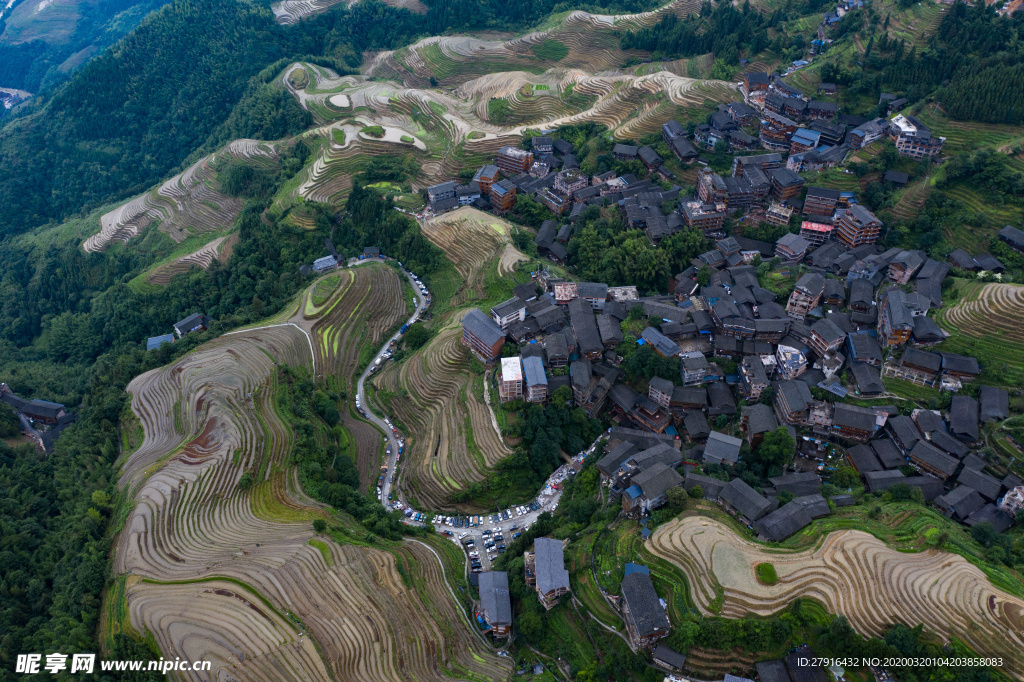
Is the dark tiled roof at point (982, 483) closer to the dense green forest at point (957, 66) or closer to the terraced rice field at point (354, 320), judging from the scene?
the dense green forest at point (957, 66)

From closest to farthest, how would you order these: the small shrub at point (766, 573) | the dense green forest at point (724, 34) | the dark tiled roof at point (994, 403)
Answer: the small shrub at point (766, 573)
the dark tiled roof at point (994, 403)
the dense green forest at point (724, 34)

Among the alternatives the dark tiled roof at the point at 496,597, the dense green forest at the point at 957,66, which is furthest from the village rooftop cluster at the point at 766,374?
the dense green forest at the point at 957,66

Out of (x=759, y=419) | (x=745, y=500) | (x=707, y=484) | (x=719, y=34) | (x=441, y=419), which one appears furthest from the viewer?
(x=719, y=34)

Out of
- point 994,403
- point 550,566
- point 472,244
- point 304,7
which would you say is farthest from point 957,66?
point 304,7

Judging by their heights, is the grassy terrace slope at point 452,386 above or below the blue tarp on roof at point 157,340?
above

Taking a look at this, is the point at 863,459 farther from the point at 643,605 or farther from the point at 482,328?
the point at 482,328

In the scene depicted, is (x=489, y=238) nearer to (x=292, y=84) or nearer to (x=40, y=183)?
(x=292, y=84)
